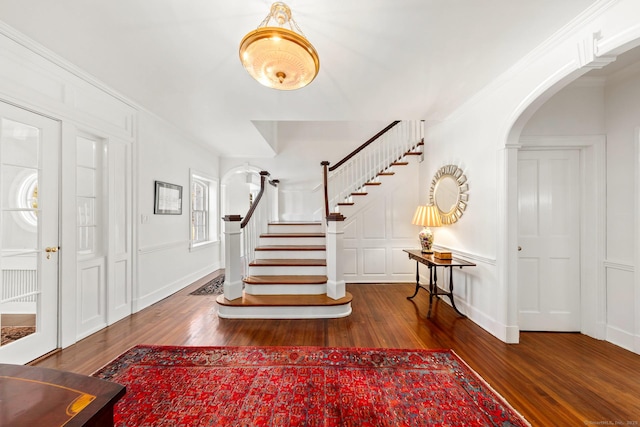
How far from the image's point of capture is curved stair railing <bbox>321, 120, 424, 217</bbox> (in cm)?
479

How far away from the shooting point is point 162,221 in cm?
389

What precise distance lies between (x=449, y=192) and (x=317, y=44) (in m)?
2.61

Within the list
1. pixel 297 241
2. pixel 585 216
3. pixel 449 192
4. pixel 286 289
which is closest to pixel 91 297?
pixel 286 289

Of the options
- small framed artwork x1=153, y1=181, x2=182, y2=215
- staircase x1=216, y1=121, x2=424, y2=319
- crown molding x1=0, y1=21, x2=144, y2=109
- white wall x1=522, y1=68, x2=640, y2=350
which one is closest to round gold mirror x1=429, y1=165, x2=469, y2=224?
white wall x1=522, y1=68, x2=640, y2=350

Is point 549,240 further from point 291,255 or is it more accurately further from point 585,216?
point 291,255

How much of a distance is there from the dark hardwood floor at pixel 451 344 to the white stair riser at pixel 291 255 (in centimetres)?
90

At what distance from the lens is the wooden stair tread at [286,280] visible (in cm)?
334

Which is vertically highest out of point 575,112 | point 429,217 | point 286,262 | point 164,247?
point 575,112

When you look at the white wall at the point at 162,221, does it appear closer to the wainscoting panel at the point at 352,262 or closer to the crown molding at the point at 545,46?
the wainscoting panel at the point at 352,262

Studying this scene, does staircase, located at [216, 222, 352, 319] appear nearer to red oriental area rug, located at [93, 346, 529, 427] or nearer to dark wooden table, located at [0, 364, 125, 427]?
red oriental area rug, located at [93, 346, 529, 427]

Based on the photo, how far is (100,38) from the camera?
201 cm

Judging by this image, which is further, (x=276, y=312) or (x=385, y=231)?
(x=385, y=231)

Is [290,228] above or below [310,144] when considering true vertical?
below

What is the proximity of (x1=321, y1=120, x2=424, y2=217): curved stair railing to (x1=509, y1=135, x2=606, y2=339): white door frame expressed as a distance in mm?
2208
